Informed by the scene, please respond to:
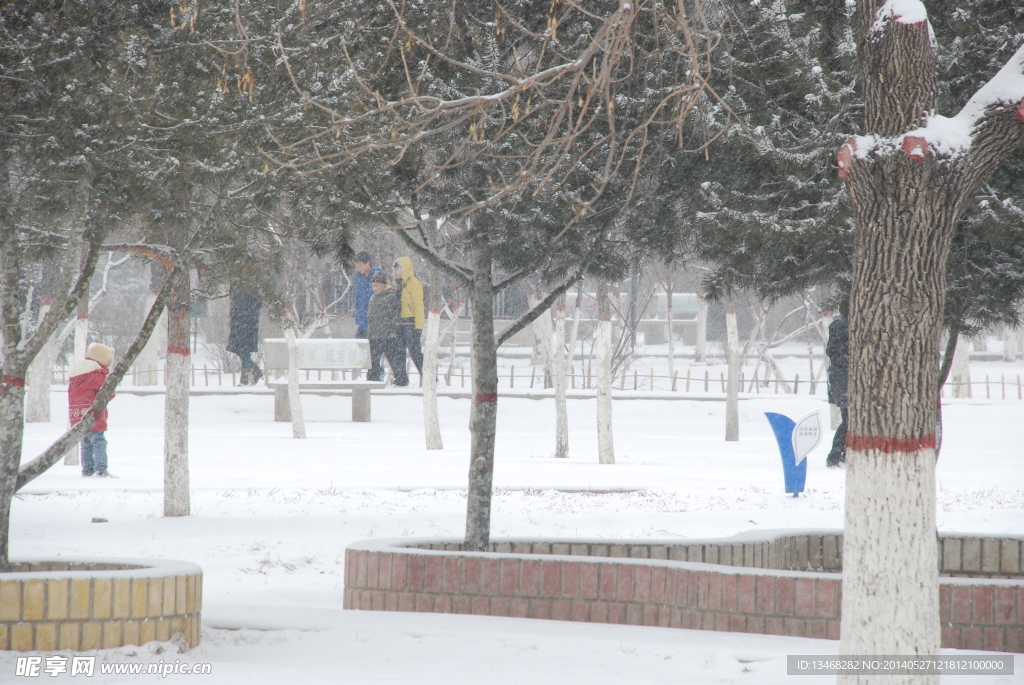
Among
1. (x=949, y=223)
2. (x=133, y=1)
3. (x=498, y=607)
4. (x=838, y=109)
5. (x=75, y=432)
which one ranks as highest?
(x=133, y=1)

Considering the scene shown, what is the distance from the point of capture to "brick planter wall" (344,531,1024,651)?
482cm

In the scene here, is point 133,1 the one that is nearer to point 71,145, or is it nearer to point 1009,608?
point 71,145

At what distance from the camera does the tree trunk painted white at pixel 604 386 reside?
13.7 m

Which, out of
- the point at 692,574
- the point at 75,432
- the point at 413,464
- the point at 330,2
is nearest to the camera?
the point at 692,574

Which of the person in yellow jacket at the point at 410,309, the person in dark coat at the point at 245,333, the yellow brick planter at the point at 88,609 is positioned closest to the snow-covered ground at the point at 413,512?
the yellow brick planter at the point at 88,609

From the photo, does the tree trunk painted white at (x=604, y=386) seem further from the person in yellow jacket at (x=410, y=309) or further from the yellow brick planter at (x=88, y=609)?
the yellow brick planter at (x=88, y=609)

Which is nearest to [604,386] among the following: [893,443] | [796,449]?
[796,449]

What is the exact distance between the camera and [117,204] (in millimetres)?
5699

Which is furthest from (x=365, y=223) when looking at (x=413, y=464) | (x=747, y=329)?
(x=747, y=329)

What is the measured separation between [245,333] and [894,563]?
22.7 meters

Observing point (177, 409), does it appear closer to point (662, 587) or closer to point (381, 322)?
point (662, 587)

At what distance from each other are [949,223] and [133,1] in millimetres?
4391

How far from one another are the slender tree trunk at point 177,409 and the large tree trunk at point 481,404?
3.14 meters

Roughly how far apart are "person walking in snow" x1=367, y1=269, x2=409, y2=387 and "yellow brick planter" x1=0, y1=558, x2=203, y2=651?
54.4 ft
